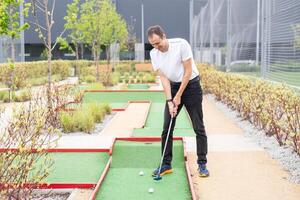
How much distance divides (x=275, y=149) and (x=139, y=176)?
230 cm

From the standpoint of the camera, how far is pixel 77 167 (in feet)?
19.9

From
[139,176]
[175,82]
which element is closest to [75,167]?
[139,176]

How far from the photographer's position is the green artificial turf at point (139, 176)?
5.02 meters

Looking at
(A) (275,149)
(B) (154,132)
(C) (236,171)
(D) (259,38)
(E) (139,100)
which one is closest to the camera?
(C) (236,171)

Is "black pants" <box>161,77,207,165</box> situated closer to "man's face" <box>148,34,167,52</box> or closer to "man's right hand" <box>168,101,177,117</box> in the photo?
"man's right hand" <box>168,101,177,117</box>

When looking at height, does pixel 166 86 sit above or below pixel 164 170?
above

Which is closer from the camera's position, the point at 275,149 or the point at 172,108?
the point at 172,108

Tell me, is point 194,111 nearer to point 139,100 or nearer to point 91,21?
point 139,100

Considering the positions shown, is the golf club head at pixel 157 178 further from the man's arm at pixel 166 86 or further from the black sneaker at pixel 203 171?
the man's arm at pixel 166 86

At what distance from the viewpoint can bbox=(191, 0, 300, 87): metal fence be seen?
8117 mm

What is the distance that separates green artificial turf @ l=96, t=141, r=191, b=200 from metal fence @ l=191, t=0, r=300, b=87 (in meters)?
2.77

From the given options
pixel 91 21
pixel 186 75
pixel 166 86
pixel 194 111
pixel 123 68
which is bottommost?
pixel 123 68

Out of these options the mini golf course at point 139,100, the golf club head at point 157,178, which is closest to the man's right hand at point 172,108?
the golf club head at point 157,178

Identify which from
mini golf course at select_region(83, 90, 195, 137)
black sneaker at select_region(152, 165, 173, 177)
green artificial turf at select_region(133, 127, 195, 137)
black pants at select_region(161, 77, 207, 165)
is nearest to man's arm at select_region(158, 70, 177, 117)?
black pants at select_region(161, 77, 207, 165)
